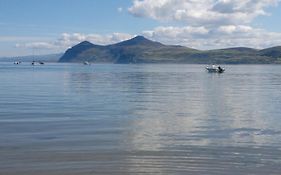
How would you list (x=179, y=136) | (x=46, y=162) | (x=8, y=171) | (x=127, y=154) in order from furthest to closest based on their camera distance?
(x=179, y=136) < (x=127, y=154) < (x=46, y=162) < (x=8, y=171)

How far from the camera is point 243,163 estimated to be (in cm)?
1700

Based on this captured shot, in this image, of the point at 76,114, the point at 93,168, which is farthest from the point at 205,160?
the point at 76,114

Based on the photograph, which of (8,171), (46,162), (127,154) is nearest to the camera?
(8,171)

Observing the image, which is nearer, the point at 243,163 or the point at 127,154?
the point at 243,163

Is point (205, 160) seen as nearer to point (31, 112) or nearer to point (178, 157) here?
point (178, 157)

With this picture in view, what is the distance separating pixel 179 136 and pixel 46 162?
8064 mm

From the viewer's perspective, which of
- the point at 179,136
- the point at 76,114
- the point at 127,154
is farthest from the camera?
the point at 76,114

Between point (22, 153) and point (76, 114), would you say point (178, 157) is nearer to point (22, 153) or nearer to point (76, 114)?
point (22, 153)

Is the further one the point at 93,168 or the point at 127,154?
the point at 127,154

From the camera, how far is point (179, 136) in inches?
907

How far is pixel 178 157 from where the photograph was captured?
18.0m

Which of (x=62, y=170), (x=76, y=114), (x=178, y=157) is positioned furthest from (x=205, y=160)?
(x=76, y=114)

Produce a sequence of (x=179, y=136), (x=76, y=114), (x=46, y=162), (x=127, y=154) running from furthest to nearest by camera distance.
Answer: (x=76, y=114)
(x=179, y=136)
(x=127, y=154)
(x=46, y=162)

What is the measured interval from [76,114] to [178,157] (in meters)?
15.3
